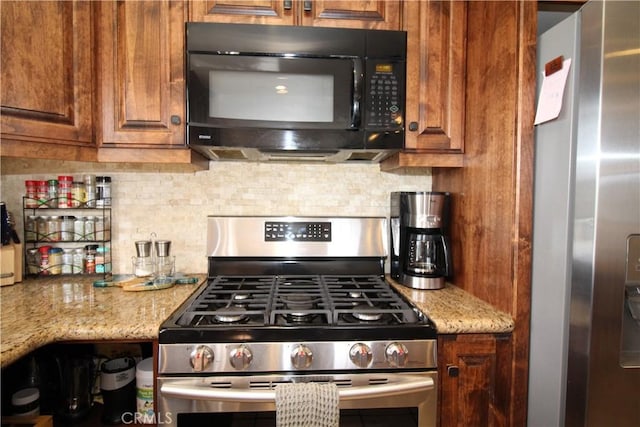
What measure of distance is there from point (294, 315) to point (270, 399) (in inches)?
9.7

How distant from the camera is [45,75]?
1107 mm

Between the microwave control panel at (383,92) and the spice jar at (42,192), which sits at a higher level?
the microwave control panel at (383,92)

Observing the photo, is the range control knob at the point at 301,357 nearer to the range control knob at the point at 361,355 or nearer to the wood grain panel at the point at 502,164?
the range control knob at the point at 361,355

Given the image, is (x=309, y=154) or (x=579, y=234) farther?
(x=309, y=154)

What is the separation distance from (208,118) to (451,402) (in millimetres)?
1222

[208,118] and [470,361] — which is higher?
[208,118]

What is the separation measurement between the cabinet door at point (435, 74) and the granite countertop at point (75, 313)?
1068 mm

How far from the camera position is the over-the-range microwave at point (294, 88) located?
118 cm

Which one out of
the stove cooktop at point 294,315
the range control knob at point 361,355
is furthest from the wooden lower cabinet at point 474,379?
the range control knob at point 361,355

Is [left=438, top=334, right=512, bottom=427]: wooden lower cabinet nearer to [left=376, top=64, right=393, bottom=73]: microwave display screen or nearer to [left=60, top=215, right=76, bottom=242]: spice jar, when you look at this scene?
[left=376, top=64, right=393, bottom=73]: microwave display screen

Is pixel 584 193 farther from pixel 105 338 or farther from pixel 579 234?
pixel 105 338

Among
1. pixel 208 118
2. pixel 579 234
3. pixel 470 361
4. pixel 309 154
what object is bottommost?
pixel 470 361

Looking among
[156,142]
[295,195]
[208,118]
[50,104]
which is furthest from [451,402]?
[50,104]

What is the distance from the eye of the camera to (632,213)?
2.76 feet
